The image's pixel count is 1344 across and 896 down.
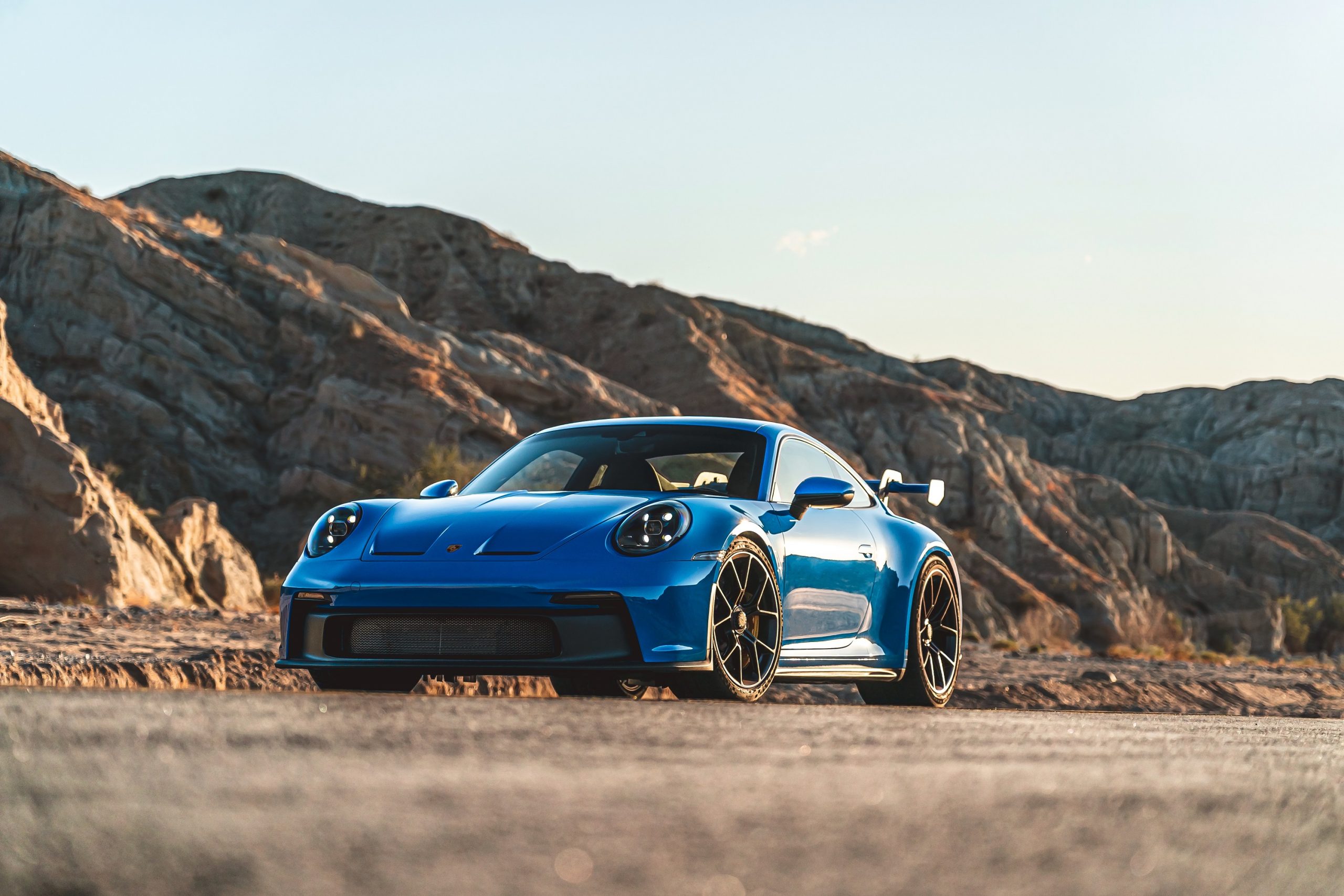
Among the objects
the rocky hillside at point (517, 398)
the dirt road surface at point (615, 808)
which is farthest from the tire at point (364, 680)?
the rocky hillside at point (517, 398)

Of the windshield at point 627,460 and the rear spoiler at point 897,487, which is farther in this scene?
the rear spoiler at point 897,487

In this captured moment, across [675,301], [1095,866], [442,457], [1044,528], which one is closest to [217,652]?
[1095,866]

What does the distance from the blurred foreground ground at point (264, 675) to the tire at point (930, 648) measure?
0.72m

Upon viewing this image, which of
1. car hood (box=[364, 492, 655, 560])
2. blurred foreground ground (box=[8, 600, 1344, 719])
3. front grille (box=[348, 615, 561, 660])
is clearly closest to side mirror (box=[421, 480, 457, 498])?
car hood (box=[364, 492, 655, 560])

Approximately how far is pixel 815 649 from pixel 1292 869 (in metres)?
4.86

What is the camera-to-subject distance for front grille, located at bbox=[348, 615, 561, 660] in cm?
587

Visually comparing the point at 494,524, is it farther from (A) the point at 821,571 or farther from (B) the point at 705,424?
(B) the point at 705,424

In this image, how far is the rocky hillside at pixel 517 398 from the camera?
3066cm

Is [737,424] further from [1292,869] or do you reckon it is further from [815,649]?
[1292,869]

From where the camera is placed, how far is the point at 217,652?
26.2 ft

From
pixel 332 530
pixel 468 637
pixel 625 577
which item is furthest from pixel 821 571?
pixel 332 530

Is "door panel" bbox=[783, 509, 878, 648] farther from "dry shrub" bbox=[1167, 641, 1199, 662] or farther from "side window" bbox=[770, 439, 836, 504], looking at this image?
"dry shrub" bbox=[1167, 641, 1199, 662]

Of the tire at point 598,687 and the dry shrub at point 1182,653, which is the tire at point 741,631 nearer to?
the tire at point 598,687

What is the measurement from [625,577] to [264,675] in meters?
2.58
